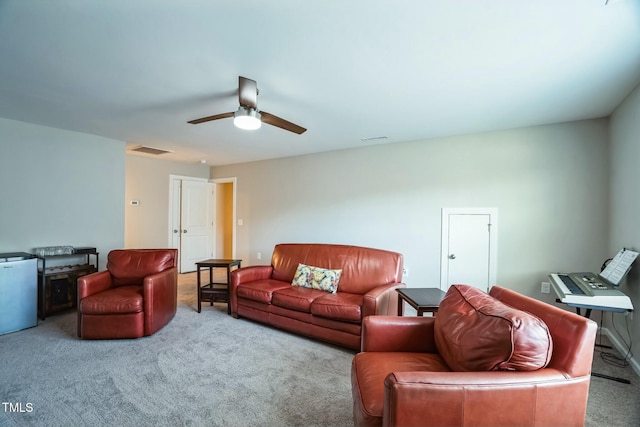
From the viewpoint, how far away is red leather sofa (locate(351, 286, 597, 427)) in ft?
3.58

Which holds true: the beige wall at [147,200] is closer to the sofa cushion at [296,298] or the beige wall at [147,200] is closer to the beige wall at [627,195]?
the sofa cushion at [296,298]

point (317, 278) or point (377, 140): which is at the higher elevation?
point (377, 140)

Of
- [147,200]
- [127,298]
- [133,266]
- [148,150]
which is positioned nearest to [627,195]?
[127,298]

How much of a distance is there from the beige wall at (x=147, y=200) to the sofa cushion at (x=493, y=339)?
5.63m

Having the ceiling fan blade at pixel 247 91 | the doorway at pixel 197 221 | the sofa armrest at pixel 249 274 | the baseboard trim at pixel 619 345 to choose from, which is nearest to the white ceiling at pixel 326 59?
the ceiling fan blade at pixel 247 91

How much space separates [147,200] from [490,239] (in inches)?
233

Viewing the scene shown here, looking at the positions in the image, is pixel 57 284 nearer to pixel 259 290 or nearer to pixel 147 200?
pixel 147 200

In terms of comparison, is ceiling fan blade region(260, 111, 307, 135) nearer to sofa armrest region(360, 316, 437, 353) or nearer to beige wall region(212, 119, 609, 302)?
sofa armrest region(360, 316, 437, 353)

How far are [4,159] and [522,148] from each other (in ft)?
20.6

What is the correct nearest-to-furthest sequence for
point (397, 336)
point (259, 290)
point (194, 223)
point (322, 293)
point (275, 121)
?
1. point (397, 336)
2. point (275, 121)
3. point (322, 293)
4. point (259, 290)
5. point (194, 223)

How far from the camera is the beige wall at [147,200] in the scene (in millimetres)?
5238

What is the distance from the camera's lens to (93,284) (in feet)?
9.84

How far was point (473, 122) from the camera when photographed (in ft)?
10.6

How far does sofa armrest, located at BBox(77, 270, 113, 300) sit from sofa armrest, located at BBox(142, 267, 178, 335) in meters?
0.58
